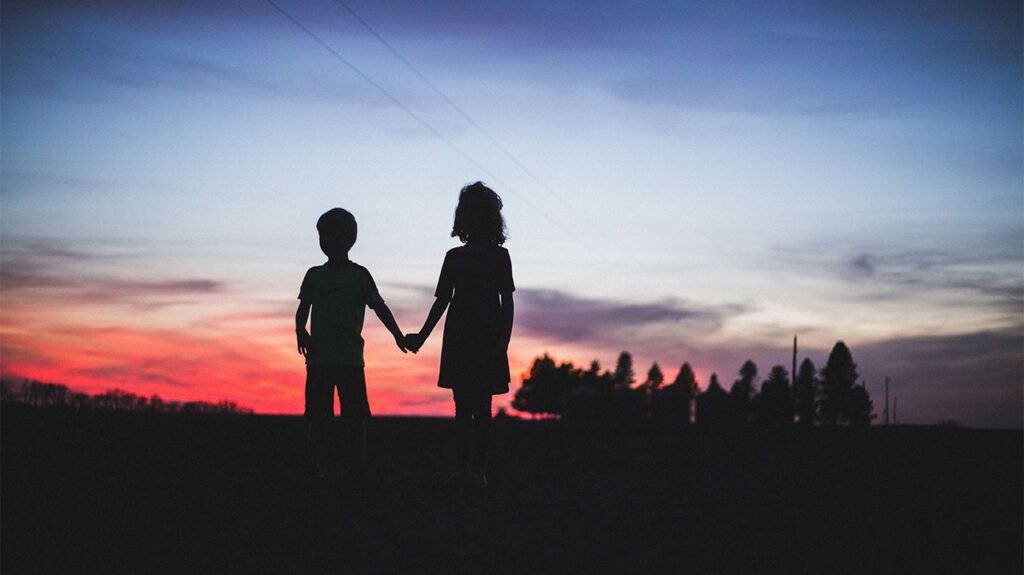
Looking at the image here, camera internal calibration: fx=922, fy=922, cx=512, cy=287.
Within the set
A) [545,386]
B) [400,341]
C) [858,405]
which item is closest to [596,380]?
[545,386]

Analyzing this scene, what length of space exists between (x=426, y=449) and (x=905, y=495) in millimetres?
6746

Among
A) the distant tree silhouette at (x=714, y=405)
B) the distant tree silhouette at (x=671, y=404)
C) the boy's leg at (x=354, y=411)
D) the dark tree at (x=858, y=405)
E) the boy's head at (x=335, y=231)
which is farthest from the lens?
the dark tree at (x=858, y=405)

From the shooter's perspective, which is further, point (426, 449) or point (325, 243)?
point (426, 449)

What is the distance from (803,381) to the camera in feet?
595

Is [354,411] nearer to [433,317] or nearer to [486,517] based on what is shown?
[433,317]

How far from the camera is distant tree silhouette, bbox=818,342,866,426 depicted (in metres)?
174

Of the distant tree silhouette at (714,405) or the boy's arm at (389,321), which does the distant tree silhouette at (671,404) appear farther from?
the boy's arm at (389,321)

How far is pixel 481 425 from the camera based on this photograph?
7.59 meters

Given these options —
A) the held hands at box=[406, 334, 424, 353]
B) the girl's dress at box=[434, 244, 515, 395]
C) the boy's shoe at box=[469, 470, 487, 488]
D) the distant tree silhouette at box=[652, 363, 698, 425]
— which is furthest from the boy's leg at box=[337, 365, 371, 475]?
the distant tree silhouette at box=[652, 363, 698, 425]

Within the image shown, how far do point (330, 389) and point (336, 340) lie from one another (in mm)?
415

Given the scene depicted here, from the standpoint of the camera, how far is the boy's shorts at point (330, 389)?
768 centimetres

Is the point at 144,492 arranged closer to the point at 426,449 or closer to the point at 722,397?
the point at 426,449

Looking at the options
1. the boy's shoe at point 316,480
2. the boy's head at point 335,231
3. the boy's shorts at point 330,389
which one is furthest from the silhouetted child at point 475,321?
the boy's shoe at point 316,480

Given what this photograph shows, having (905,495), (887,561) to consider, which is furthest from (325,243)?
(905,495)
